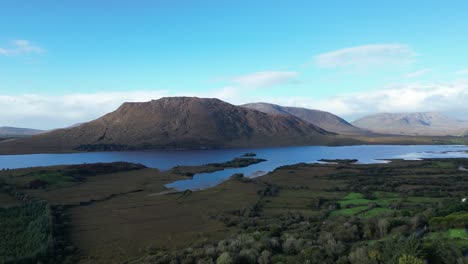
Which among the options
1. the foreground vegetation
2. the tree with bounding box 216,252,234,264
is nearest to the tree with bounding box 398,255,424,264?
the foreground vegetation

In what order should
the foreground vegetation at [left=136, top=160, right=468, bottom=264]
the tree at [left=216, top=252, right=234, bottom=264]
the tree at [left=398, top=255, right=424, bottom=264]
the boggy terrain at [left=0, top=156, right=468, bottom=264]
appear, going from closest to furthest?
the tree at [left=398, top=255, right=424, bottom=264]
the foreground vegetation at [left=136, top=160, right=468, bottom=264]
the tree at [left=216, top=252, right=234, bottom=264]
the boggy terrain at [left=0, top=156, right=468, bottom=264]

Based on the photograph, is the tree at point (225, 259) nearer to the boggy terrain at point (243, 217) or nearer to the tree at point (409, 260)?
the boggy terrain at point (243, 217)

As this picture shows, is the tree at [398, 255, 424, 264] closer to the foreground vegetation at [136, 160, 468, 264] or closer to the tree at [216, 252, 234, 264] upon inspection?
the foreground vegetation at [136, 160, 468, 264]

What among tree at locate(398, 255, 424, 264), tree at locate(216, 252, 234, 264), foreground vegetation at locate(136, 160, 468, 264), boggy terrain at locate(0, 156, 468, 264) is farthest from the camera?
boggy terrain at locate(0, 156, 468, 264)

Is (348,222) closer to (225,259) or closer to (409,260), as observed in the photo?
(409,260)

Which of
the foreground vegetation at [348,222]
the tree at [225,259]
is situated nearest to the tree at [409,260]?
the foreground vegetation at [348,222]

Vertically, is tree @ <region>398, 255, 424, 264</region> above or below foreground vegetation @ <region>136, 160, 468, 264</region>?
above

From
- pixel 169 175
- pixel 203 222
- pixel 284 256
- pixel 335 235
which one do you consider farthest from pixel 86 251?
pixel 169 175

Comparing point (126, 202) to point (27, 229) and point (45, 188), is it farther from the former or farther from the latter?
point (45, 188)

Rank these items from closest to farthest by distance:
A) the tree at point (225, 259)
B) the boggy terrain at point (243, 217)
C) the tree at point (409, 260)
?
the tree at point (409, 260)
the tree at point (225, 259)
the boggy terrain at point (243, 217)
